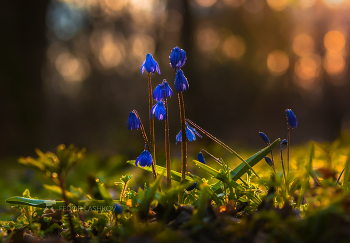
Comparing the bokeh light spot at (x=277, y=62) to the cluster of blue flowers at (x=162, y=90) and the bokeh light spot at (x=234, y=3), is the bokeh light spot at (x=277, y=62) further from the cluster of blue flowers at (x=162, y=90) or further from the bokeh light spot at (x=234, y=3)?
the cluster of blue flowers at (x=162, y=90)

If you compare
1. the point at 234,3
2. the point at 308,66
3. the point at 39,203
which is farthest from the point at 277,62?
the point at 39,203

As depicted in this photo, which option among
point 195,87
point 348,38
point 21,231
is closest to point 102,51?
point 195,87

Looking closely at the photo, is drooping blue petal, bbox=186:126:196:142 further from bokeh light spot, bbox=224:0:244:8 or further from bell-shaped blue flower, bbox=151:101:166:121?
bokeh light spot, bbox=224:0:244:8

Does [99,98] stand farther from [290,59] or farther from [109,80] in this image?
[290,59]

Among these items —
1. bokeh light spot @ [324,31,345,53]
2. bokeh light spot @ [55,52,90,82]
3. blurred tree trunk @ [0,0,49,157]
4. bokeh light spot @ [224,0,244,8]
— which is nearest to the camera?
blurred tree trunk @ [0,0,49,157]

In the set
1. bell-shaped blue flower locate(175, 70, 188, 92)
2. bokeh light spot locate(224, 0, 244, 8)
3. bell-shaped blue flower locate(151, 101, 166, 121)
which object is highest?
bokeh light spot locate(224, 0, 244, 8)

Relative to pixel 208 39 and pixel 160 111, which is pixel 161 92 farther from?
pixel 208 39

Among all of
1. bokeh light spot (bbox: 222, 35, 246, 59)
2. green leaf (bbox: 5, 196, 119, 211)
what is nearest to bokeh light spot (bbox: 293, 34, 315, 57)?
bokeh light spot (bbox: 222, 35, 246, 59)
